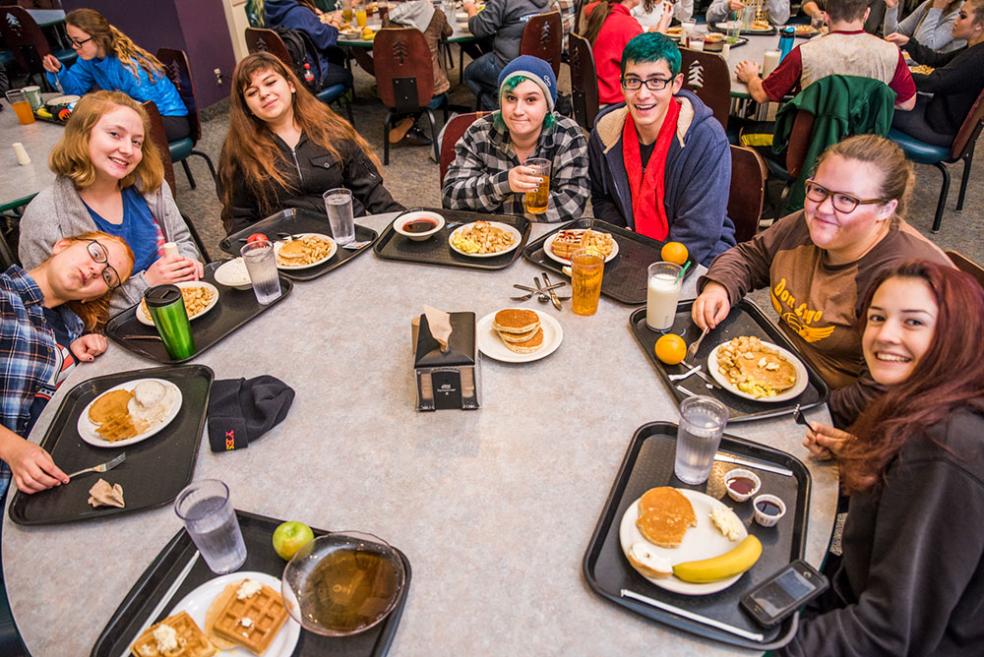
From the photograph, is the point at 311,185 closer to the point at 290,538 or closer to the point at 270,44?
the point at 290,538

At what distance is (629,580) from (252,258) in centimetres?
137

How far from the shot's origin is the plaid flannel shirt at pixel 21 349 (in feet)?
5.43

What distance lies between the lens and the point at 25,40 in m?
5.50

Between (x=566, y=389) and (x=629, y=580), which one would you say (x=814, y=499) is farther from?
(x=566, y=389)

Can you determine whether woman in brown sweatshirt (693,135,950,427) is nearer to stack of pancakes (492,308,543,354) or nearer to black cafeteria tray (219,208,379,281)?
stack of pancakes (492,308,543,354)

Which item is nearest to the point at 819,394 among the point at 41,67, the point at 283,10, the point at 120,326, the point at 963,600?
the point at 963,600

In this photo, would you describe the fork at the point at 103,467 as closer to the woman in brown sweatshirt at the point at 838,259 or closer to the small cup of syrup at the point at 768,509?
the small cup of syrup at the point at 768,509

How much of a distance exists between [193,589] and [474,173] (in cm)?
190

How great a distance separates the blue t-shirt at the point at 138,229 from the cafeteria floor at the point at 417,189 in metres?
1.50

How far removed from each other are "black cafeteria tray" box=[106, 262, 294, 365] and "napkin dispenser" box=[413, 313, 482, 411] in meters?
0.64

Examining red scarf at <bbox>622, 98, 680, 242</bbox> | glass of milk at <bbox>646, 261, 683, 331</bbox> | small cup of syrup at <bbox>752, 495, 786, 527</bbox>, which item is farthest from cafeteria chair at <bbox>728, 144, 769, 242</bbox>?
small cup of syrup at <bbox>752, 495, 786, 527</bbox>

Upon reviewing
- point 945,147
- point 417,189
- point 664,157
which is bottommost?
point 417,189

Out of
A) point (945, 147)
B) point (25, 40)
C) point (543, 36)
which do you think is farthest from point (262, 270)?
point (25, 40)

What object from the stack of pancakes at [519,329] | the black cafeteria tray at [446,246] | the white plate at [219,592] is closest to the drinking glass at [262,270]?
the black cafeteria tray at [446,246]
